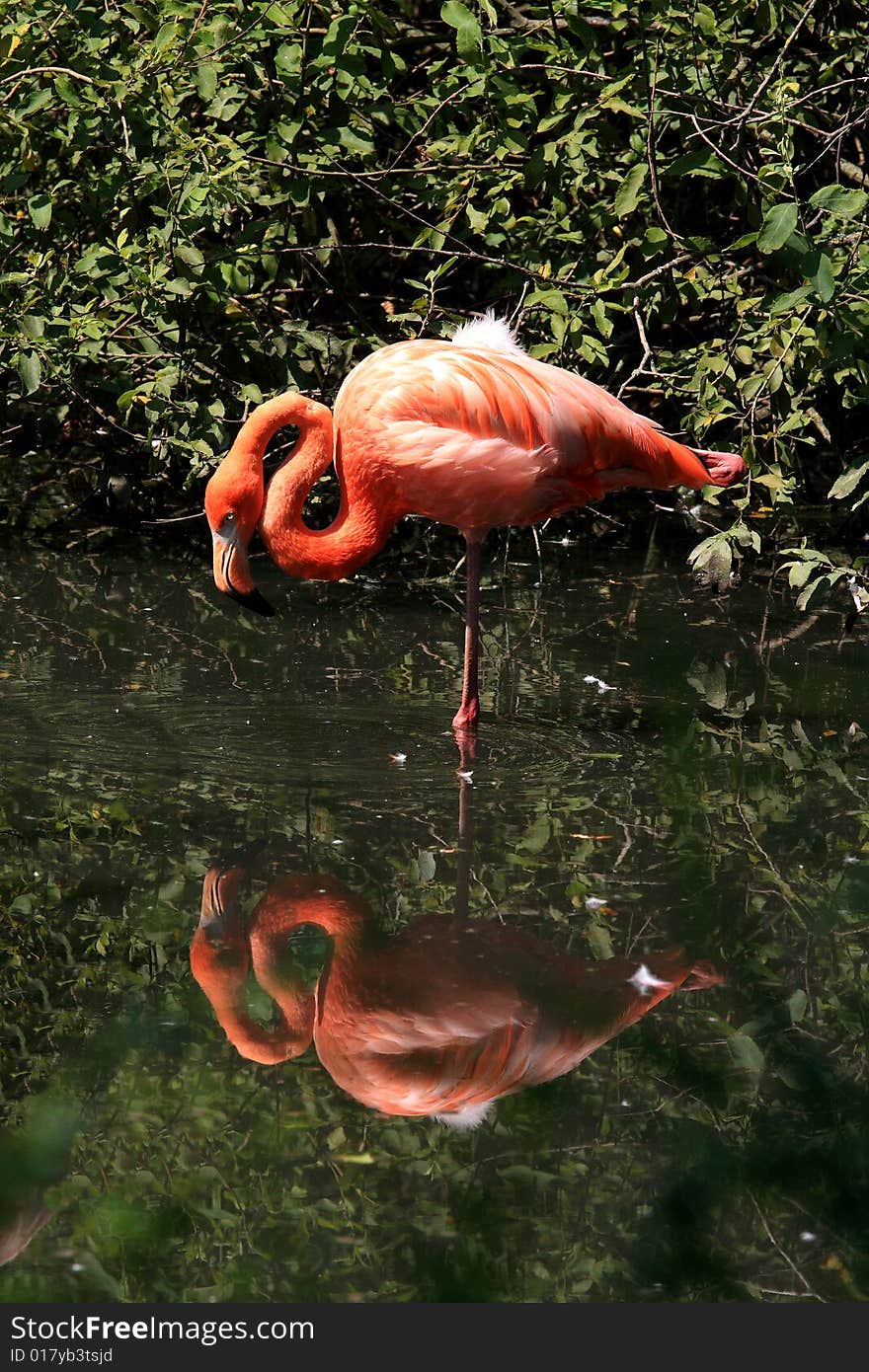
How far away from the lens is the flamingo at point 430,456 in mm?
5574

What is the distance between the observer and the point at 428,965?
406cm

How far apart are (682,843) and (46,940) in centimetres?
177

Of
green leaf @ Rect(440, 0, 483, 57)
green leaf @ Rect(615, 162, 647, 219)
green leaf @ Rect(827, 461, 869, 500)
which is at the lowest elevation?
green leaf @ Rect(827, 461, 869, 500)

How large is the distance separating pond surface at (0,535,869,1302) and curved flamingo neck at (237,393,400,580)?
514mm

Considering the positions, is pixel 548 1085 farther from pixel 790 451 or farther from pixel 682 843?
pixel 790 451

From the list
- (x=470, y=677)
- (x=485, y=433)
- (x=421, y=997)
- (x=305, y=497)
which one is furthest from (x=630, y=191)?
(x=421, y=997)

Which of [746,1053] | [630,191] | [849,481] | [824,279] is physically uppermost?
[824,279]

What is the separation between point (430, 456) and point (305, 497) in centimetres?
47

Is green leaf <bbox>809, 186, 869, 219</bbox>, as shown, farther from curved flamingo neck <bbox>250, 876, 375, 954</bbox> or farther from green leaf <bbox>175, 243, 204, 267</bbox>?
green leaf <bbox>175, 243, 204, 267</bbox>

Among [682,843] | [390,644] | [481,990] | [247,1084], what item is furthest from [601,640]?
[247,1084]

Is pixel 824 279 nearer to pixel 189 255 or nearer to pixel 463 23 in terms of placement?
pixel 463 23

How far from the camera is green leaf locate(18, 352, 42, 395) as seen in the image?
7.01 m

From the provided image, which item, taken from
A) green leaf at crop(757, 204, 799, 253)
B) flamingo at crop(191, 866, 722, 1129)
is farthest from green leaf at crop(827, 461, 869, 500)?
flamingo at crop(191, 866, 722, 1129)

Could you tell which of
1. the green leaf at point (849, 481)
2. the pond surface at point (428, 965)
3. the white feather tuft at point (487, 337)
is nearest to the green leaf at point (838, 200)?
the white feather tuft at point (487, 337)
